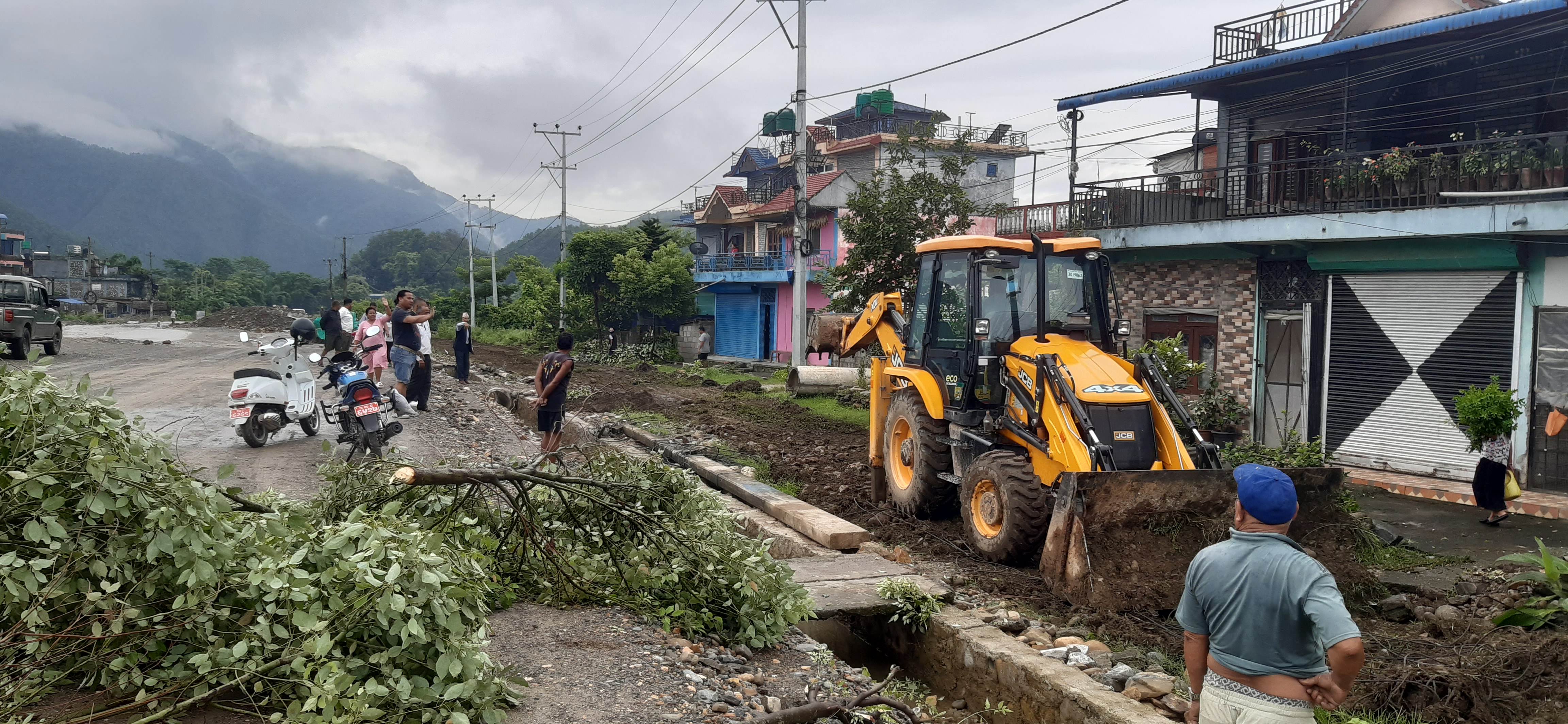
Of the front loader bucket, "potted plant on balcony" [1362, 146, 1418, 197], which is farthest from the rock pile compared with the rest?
"potted plant on balcony" [1362, 146, 1418, 197]

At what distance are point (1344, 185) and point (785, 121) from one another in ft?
99.9

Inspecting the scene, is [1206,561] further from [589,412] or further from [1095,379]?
[589,412]

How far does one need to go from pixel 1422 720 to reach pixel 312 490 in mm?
8065

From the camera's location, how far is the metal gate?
12.3 m

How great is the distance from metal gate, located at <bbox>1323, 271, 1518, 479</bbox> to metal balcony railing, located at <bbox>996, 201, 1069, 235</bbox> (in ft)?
16.3

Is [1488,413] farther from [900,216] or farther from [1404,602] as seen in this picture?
[900,216]

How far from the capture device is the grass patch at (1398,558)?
25.8 feet

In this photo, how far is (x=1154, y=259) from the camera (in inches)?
640

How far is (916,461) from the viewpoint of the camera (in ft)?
30.8

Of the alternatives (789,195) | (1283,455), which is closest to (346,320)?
(1283,455)

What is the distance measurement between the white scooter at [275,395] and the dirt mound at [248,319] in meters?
→ 45.5

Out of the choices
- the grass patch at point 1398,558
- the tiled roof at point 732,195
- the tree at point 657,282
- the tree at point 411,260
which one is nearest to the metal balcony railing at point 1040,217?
the grass patch at point 1398,558

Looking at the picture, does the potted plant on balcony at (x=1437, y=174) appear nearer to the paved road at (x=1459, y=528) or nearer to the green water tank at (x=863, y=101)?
the paved road at (x=1459, y=528)

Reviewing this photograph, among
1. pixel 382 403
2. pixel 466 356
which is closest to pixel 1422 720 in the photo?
pixel 382 403
